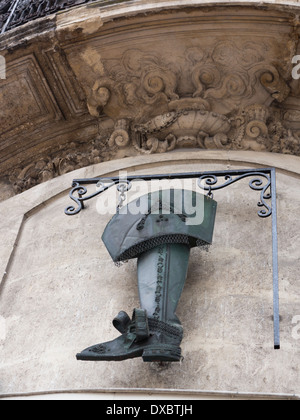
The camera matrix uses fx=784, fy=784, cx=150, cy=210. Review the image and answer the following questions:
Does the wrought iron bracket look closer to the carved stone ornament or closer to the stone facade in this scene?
the stone facade

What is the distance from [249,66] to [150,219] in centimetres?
188

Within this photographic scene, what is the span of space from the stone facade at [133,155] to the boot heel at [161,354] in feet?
0.55

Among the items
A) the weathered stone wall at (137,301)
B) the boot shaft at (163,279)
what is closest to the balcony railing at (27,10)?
the weathered stone wall at (137,301)

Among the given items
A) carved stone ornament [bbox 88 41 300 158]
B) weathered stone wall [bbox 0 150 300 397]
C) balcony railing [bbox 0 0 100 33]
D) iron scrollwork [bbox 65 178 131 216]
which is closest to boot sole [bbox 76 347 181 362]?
→ weathered stone wall [bbox 0 150 300 397]

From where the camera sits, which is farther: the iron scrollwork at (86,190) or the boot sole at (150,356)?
the iron scrollwork at (86,190)

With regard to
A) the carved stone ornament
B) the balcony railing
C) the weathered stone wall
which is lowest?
the weathered stone wall

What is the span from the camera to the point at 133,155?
5762 mm

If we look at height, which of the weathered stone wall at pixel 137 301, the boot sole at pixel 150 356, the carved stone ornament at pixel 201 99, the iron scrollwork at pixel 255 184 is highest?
the carved stone ornament at pixel 201 99

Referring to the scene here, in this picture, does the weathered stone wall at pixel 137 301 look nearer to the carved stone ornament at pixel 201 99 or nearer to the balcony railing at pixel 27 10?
the carved stone ornament at pixel 201 99

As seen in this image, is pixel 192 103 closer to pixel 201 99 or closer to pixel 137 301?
pixel 201 99

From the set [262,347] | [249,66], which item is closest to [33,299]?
[262,347]

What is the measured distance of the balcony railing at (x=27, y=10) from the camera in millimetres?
6242

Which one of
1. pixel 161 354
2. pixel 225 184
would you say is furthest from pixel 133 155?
pixel 161 354

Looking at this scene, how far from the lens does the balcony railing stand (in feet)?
20.5
